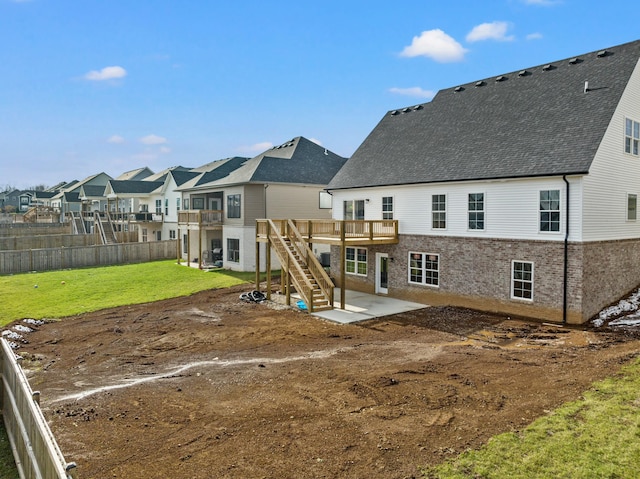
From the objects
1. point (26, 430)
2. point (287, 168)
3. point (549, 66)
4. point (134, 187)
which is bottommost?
point (26, 430)

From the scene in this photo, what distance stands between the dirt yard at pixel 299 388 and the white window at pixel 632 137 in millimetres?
7859

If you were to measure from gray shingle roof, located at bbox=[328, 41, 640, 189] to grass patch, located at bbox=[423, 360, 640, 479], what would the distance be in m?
9.28

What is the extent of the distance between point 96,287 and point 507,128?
73.7 ft

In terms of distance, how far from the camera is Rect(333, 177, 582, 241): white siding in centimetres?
1499

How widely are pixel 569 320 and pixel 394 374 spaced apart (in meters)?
7.99

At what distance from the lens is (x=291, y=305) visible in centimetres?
1959

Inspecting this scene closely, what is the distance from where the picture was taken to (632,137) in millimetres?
17016

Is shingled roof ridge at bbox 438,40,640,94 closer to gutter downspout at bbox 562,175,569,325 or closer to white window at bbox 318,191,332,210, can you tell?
gutter downspout at bbox 562,175,569,325

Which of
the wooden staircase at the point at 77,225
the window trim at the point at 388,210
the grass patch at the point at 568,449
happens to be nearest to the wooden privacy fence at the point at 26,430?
the grass patch at the point at 568,449

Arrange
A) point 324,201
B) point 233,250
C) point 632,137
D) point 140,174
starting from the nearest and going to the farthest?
point 632,137 → point 233,250 → point 324,201 → point 140,174

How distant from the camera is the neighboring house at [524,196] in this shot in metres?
15.0

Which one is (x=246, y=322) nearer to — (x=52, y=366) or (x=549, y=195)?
(x=52, y=366)

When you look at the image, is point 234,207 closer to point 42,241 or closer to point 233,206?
point 233,206

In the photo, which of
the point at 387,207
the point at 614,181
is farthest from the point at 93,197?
the point at 614,181
